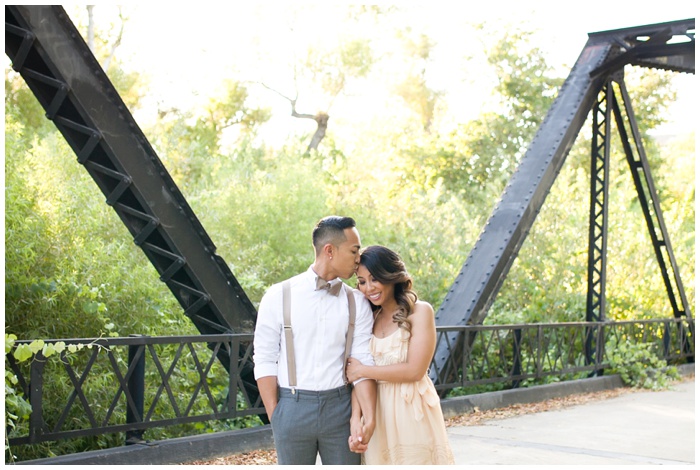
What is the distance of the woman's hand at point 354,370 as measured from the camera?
3.99m

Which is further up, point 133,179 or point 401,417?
point 133,179

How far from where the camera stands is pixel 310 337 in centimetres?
398

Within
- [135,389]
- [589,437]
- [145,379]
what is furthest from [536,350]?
[135,389]

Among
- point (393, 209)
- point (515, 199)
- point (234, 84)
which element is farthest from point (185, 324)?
point (234, 84)

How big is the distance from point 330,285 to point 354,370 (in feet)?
1.30

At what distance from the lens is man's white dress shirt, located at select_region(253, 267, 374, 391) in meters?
3.96

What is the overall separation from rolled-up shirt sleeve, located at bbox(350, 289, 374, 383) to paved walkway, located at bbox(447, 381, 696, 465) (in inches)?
157

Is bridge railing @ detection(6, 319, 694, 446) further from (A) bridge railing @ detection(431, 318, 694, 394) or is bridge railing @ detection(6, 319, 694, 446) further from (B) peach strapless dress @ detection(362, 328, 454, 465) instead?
(B) peach strapless dress @ detection(362, 328, 454, 465)

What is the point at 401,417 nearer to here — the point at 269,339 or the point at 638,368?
the point at 269,339

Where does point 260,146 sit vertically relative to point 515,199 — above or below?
above

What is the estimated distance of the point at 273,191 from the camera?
18031 millimetres

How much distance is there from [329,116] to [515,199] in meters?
26.2

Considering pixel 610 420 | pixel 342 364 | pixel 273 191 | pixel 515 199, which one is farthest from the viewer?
pixel 273 191

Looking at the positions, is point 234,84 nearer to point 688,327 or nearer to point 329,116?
point 329,116
